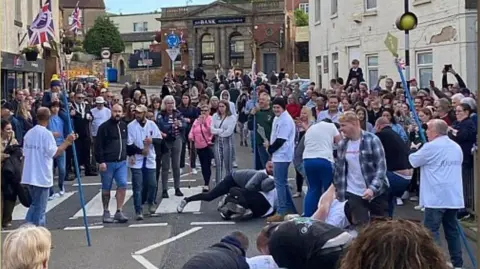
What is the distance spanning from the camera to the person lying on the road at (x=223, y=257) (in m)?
4.95

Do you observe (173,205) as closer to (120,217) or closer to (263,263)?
(120,217)

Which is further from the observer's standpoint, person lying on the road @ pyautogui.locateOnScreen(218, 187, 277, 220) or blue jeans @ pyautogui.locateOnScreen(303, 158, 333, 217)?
person lying on the road @ pyautogui.locateOnScreen(218, 187, 277, 220)

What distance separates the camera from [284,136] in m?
12.1

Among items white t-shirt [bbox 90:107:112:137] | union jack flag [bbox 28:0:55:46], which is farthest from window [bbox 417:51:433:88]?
union jack flag [bbox 28:0:55:46]

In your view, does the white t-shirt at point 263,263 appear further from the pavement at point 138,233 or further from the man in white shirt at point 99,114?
the man in white shirt at point 99,114

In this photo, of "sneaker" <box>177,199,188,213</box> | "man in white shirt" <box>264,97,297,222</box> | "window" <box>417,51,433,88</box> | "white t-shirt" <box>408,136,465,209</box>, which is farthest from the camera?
"window" <box>417,51,433,88</box>

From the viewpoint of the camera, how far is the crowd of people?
5723 mm

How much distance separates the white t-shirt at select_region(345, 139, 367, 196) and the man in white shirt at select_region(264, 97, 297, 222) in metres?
3.05

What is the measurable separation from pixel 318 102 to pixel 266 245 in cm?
979

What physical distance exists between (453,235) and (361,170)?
126 centimetres

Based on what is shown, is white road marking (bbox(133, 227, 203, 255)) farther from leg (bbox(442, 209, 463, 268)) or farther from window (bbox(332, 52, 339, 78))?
window (bbox(332, 52, 339, 78))

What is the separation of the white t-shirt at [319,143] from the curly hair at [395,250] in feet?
26.5

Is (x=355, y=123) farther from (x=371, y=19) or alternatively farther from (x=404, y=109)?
(x=371, y=19)

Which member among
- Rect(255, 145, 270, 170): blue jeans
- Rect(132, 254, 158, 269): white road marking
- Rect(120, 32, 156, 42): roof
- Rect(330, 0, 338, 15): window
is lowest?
Rect(132, 254, 158, 269): white road marking
